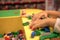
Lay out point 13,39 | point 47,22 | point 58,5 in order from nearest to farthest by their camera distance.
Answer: point 47,22 < point 13,39 < point 58,5

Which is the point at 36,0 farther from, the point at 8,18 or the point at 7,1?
the point at 8,18

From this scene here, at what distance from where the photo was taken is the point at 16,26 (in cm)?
145

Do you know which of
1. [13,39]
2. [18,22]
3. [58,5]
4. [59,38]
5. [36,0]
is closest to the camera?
[59,38]

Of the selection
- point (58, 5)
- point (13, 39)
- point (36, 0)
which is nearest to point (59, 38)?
point (13, 39)

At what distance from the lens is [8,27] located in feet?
4.75

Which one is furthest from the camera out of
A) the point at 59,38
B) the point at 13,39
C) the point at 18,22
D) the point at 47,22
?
the point at 18,22

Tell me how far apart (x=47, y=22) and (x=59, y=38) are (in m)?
0.18

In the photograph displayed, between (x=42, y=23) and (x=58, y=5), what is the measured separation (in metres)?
1.91

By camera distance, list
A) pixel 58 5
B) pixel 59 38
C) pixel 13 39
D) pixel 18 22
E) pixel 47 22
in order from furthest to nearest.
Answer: pixel 58 5 < pixel 18 22 < pixel 13 39 < pixel 47 22 < pixel 59 38

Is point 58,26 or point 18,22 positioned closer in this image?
point 58,26

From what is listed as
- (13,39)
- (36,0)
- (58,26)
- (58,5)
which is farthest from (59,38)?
(36,0)

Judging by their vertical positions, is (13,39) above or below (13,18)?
below

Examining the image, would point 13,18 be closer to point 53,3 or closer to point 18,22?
point 18,22

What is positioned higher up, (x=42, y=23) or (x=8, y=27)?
(x=42, y=23)
